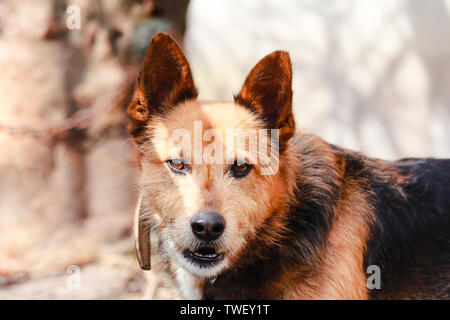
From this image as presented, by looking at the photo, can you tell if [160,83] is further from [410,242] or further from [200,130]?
[410,242]

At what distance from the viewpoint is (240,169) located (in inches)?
85.4

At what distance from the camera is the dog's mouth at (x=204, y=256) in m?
2.17

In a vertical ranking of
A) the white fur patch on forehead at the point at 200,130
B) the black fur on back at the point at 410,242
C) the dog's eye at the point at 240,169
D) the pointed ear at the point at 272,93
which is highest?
the pointed ear at the point at 272,93

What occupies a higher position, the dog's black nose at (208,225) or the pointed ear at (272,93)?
the pointed ear at (272,93)

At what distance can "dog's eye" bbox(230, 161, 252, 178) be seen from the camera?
2.16 m

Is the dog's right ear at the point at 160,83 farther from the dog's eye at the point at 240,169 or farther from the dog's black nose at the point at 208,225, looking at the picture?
the dog's black nose at the point at 208,225

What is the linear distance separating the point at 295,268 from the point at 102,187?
3.14 m

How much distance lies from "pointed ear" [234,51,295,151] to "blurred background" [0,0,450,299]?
1765 millimetres

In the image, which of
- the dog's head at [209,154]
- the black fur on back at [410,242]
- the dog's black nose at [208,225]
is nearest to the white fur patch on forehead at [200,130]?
the dog's head at [209,154]

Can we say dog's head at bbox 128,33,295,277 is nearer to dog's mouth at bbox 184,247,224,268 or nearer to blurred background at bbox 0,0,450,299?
dog's mouth at bbox 184,247,224,268

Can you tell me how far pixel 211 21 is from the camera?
19.6ft

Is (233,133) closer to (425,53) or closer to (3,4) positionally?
(3,4)
